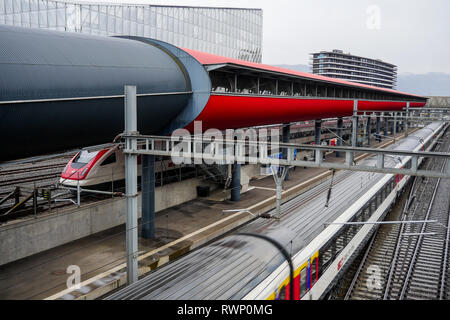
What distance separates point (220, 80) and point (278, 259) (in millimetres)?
11390

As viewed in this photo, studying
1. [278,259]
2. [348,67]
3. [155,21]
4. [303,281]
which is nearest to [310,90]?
[303,281]

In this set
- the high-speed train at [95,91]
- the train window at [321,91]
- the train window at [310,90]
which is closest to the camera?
the high-speed train at [95,91]

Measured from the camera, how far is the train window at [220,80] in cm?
1750

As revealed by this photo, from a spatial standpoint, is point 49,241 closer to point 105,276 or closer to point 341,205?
point 105,276

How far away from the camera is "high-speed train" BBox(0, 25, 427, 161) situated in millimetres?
9234

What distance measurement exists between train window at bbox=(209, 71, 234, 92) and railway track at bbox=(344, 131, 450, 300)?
9.88 m

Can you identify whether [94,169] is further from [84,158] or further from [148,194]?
[148,194]

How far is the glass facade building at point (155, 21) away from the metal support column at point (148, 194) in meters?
39.3

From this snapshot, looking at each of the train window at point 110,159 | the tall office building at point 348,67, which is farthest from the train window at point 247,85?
the tall office building at point 348,67

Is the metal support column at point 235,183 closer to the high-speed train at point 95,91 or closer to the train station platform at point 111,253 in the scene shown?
the train station platform at point 111,253

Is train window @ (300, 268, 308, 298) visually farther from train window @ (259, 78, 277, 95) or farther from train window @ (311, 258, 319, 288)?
train window @ (259, 78, 277, 95)

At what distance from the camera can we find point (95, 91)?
35.6 feet

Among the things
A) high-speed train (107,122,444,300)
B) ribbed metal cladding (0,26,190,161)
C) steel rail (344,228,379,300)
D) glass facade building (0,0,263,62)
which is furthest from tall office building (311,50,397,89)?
ribbed metal cladding (0,26,190,161)
